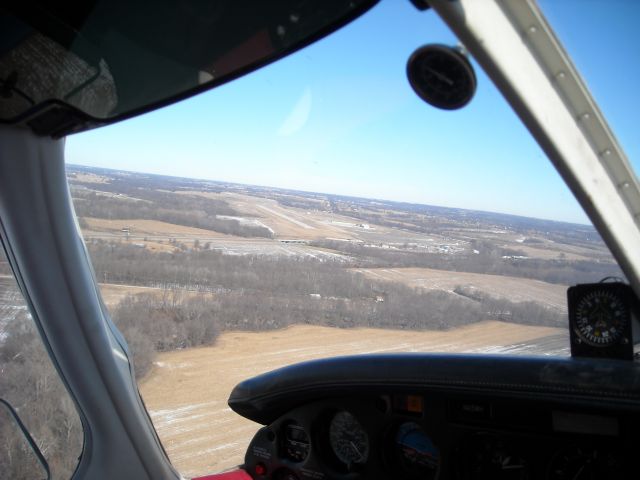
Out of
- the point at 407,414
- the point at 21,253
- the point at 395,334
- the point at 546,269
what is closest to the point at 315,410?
the point at 407,414

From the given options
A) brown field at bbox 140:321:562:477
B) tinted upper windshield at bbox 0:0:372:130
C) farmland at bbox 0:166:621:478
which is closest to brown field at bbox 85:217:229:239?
farmland at bbox 0:166:621:478

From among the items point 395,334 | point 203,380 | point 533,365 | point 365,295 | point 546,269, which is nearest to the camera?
point 533,365

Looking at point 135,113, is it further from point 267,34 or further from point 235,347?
point 235,347

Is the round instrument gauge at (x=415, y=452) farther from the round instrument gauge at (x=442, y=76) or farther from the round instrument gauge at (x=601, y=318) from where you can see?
the round instrument gauge at (x=442, y=76)

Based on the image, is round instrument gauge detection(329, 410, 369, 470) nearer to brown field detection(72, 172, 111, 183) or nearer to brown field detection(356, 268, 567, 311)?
brown field detection(356, 268, 567, 311)

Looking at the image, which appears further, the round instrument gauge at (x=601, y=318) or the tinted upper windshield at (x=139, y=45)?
the round instrument gauge at (x=601, y=318)

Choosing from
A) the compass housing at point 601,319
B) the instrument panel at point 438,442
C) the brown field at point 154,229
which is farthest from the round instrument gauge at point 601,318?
the brown field at point 154,229

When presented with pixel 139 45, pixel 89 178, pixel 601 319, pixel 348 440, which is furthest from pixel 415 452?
pixel 89 178
